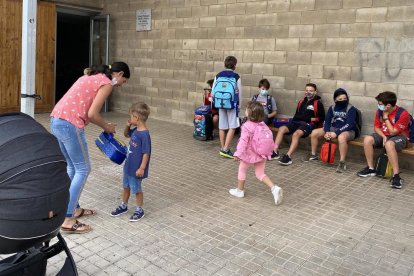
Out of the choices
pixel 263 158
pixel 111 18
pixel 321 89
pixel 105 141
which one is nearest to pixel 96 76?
pixel 105 141

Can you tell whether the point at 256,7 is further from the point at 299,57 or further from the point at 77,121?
the point at 77,121

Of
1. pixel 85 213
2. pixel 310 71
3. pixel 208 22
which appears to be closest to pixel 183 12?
pixel 208 22

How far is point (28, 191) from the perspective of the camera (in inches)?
89.7

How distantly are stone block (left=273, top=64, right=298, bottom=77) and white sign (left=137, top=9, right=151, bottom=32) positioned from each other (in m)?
3.86

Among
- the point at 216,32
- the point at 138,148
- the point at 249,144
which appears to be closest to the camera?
the point at 138,148

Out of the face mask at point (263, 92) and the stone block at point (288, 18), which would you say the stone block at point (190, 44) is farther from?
the face mask at point (263, 92)

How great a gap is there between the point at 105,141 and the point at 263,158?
186 centimetres

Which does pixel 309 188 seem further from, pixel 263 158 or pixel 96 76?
pixel 96 76

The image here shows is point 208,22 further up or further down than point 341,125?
further up

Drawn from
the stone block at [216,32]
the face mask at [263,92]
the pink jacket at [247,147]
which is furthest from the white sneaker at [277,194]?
the stone block at [216,32]

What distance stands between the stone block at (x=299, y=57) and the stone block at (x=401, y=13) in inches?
56.2

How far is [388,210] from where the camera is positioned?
4863mm

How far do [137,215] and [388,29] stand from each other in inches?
188

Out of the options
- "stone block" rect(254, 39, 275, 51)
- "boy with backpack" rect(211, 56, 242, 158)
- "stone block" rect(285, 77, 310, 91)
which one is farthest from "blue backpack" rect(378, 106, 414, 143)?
"stone block" rect(254, 39, 275, 51)
